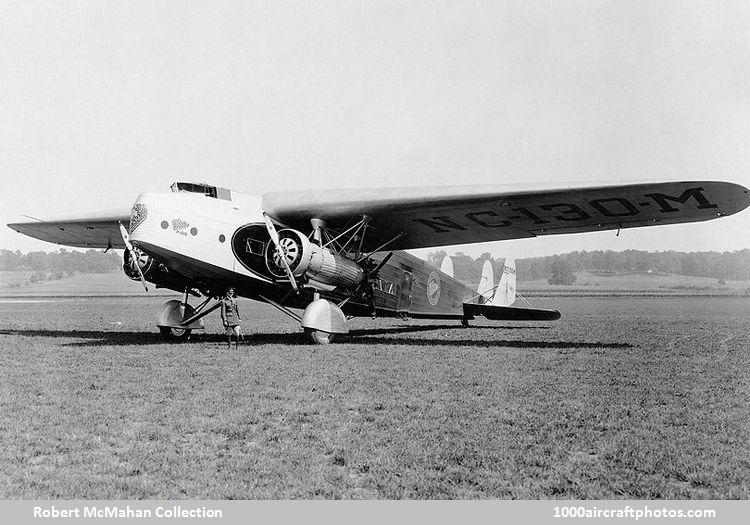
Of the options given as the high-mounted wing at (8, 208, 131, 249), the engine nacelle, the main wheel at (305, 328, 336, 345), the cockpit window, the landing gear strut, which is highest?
the cockpit window

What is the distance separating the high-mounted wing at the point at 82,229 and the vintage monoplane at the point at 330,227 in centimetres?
11

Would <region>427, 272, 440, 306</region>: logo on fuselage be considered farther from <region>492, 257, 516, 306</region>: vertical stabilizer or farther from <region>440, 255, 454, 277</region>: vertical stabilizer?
<region>492, 257, 516, 306</region>: vertical stabilizer

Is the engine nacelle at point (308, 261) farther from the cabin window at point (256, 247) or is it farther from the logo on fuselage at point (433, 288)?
the logo on fuselage at point (433, 288)

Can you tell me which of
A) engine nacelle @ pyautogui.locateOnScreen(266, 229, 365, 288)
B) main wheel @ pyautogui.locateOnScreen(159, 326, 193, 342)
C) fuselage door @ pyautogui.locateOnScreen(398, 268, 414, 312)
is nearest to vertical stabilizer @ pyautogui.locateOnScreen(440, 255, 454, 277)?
fuselage door @ pyautogui.locateOnScreen(398, 268, 414, 312)

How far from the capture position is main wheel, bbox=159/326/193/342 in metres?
12.1

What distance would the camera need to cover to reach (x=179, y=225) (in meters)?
9.99

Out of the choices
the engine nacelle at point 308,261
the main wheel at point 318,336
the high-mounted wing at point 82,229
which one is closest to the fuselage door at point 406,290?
the engine nacelle at point 308,261

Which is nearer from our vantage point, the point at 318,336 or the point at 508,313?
the point at 318,336

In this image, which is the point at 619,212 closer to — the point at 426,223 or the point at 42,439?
the point at 426,223

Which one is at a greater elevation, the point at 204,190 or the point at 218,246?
the point at 204,190

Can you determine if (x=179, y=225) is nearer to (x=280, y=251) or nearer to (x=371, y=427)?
(x=280, y=251)

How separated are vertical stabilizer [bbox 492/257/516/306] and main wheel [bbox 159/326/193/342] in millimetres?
10586

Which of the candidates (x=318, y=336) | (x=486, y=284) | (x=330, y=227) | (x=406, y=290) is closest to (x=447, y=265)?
(x=486, y=284)

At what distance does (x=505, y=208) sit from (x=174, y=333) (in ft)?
23.5
